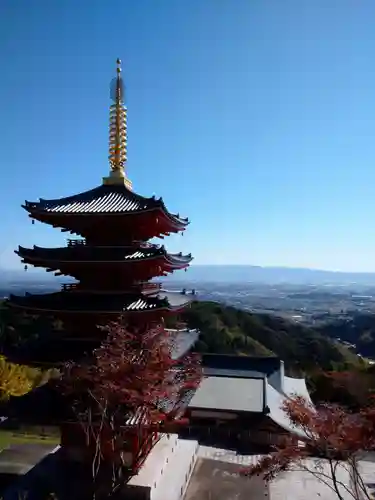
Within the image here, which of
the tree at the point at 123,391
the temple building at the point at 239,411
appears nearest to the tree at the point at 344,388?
Result: the temple building at the point at 239,411

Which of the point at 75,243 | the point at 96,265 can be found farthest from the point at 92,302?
the point at 75,243

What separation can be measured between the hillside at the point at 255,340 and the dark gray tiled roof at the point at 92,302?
3250 centimetres

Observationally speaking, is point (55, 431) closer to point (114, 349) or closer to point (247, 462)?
point (247, 462)

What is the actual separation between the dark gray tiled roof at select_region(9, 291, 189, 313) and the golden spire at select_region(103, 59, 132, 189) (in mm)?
3676

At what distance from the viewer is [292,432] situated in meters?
19.6

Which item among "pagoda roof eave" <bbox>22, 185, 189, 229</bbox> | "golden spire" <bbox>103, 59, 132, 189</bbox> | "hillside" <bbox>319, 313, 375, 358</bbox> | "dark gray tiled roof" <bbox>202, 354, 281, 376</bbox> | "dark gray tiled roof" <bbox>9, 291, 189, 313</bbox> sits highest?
"golden spire" <bbox>103, 59, 132, 189</bbox>

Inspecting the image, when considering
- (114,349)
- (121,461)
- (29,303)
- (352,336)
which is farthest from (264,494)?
(352,336)

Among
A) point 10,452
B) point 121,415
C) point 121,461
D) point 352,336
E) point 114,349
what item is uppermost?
point 114,349

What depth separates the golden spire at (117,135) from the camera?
45.4ft

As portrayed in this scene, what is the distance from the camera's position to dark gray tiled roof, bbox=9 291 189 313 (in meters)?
11.7

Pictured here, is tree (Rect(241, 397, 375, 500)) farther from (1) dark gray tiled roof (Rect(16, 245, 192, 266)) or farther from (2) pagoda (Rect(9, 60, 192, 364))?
(1) dark gray tiled roof (Rect(16, 245, 192, 266))

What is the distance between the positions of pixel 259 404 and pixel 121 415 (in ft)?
39.6

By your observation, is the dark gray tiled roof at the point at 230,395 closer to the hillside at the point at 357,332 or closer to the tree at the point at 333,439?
the tree at the point at 333,439

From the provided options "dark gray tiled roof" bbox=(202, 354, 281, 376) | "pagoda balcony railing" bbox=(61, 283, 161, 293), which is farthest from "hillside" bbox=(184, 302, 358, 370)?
"pagoda balcony railing" bbox=(61, 283, 161, 293)
